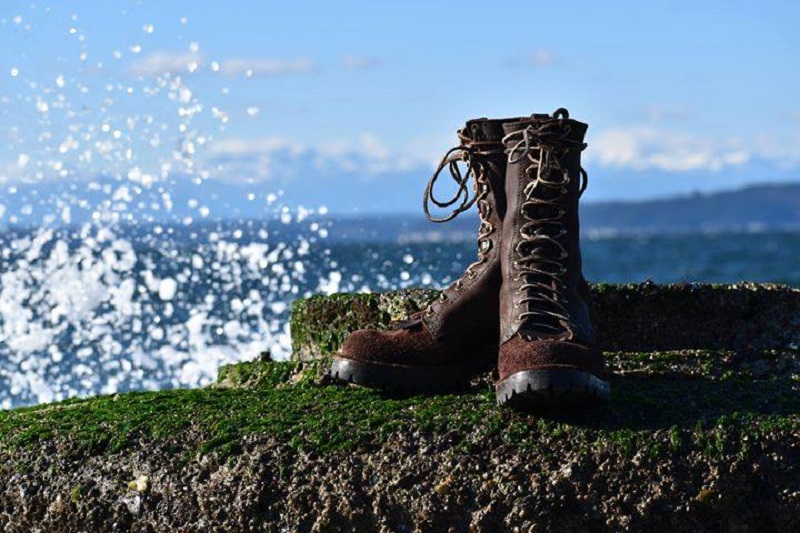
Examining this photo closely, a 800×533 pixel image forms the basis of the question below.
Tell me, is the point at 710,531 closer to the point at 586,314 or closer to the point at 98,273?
the point at 586,314

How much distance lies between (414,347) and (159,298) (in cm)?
1634

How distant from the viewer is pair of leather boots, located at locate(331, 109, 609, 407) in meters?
3.50

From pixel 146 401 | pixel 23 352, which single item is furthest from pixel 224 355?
pixel 146 401

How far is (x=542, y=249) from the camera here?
3.79 m

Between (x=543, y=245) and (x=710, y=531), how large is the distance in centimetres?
94

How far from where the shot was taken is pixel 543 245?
12.5 ft

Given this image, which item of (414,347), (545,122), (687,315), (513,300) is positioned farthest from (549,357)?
(687,315)

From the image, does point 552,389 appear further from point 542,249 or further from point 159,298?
point 159,298

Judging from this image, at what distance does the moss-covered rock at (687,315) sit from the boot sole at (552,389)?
115cm

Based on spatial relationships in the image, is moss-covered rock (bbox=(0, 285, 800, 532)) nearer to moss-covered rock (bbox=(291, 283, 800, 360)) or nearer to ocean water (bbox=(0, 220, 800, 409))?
moss-covered rock (bbox=(291, 283, 800, 360))

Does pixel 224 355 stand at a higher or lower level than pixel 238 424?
higher

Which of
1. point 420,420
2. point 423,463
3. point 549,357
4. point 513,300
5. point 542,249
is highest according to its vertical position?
point 542,249

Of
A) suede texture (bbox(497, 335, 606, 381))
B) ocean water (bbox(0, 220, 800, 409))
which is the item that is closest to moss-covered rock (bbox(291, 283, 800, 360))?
suede texture (bbox(497, 335, 606, 381))

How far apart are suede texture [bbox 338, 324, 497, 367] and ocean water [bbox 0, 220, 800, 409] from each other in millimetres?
5232
